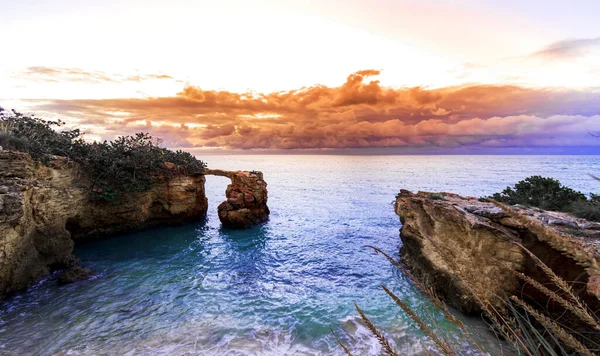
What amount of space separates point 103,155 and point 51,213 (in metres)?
4.85

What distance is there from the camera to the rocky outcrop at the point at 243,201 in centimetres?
2017

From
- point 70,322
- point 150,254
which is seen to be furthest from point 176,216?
point 70,322

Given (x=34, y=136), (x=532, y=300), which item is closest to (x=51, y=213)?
(x=34, y=136)

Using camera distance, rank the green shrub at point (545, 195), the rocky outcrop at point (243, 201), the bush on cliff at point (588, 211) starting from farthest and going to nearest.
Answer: the rocky outcrop at point (243, 201) → the green shrub at point (545, 195) → the bush on cliff at point (588, 211)

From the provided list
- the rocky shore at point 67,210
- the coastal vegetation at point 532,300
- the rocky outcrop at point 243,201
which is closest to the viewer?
the coastal vegetation at point 532,300

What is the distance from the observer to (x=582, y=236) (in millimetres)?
7918

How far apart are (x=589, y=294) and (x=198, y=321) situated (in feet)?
33.9

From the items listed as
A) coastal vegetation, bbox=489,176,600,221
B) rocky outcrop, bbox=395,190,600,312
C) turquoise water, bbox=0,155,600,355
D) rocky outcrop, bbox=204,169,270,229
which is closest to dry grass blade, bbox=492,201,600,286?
turquoise water, bbox=0,155,600,355

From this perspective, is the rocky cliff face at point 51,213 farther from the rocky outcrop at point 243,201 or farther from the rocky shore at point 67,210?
the rocky outcrop at point 243,201

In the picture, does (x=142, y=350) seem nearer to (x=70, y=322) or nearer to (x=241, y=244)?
(x=70, y=322)

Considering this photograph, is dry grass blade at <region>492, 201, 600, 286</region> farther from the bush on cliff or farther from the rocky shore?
the rocky shore

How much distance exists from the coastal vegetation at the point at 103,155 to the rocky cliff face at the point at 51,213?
0.69 m

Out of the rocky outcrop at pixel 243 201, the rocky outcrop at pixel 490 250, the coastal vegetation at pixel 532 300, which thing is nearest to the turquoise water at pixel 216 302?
the coastal vegetation at pixel 532 300

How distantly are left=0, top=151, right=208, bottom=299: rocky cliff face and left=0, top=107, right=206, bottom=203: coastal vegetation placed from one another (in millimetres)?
686
